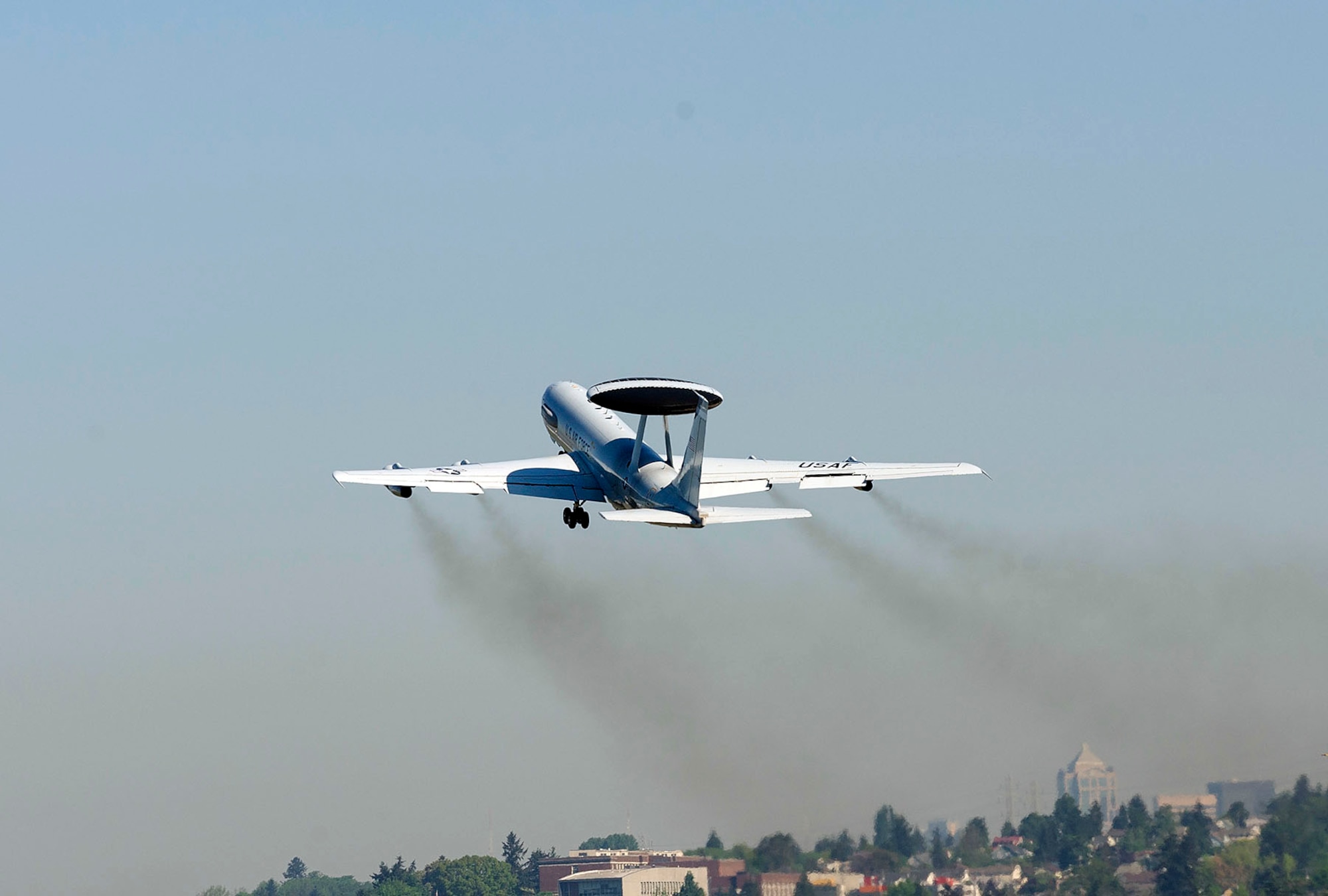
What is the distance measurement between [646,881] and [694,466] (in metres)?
93.9

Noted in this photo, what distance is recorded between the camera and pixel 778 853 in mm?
121875

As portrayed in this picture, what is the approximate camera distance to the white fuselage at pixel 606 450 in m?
84.0

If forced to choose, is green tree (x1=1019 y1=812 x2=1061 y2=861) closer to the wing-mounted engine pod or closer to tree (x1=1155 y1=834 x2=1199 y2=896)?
tree (x1=1155 y1=834 x2=1199 y2=896)

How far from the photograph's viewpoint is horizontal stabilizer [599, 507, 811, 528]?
76938 millimetres

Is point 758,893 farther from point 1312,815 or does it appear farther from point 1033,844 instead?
point 1312,815

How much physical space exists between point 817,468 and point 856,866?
41.3 meters

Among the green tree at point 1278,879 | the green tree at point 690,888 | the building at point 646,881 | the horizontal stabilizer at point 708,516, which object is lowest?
the green tree at point 1278,879

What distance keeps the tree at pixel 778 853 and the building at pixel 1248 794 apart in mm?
28280

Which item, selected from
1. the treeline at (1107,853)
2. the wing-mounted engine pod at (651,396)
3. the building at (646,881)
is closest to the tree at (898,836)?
the treeline at (1107,853)

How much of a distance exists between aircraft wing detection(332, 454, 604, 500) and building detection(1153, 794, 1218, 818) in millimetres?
45757

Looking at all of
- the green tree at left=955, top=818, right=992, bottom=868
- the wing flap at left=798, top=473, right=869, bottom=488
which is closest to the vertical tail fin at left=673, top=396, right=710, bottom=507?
the wing flap at left=798, top=473, right=869, bottom=488

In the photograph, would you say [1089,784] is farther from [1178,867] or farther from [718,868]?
[718,868]

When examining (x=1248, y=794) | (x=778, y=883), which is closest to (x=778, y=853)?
(x=778, y=883)

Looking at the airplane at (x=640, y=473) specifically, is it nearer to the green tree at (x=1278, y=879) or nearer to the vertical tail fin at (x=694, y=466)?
the vertical tail fin at (x=694, y=466)
